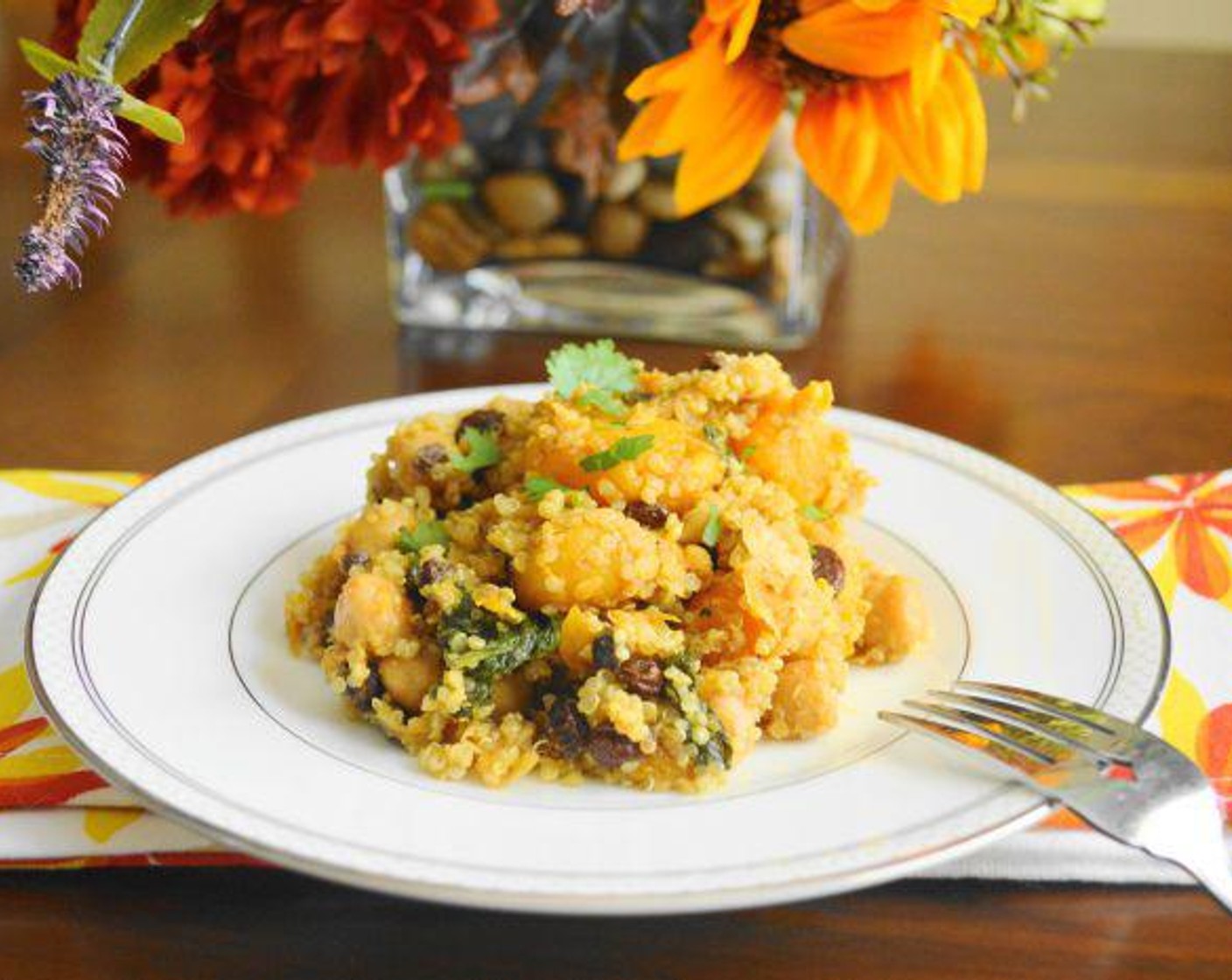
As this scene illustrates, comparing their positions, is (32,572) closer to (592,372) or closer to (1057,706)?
(592,372)

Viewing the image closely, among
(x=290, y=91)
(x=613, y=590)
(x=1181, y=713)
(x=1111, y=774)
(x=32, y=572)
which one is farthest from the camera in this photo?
(x=290, y=91)

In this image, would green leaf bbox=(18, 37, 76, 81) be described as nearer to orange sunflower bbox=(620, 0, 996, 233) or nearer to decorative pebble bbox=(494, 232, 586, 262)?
orange sunflower bbox=(620, 0, 996, 233)

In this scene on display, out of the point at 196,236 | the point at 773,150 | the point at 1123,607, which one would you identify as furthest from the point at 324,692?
the point at 196,236

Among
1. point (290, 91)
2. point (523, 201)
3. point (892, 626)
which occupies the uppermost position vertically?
point (290, 91)

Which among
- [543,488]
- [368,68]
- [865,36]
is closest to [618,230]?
[368,68]

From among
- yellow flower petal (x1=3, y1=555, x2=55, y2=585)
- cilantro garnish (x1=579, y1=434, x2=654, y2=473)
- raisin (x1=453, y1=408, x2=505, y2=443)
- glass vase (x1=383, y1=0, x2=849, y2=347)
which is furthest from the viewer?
glass vase (x1=383, y1=0, x2=849, y2=347)

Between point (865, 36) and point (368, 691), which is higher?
point (865, 36)

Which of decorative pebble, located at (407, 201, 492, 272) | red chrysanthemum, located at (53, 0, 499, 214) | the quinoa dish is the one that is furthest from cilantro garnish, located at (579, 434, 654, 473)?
decorative pebble, located at (407, 201, 492, 272)
